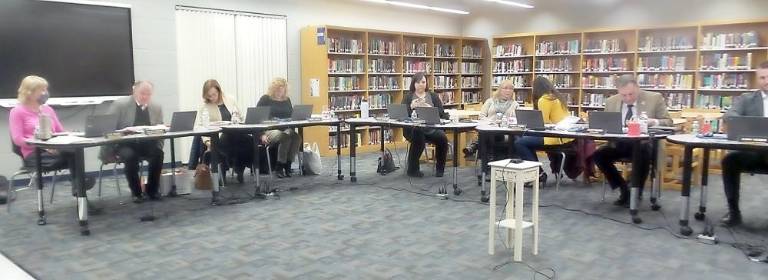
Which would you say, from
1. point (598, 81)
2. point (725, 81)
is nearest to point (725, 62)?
point (725, 81)

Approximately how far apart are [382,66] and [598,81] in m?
3.68

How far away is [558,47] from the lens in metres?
10.0

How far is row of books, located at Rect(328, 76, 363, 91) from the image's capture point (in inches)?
350

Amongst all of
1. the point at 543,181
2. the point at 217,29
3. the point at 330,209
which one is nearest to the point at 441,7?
the point at 217,29

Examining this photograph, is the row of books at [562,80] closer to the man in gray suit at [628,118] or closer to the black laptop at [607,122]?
the man in gray suit at [628,118]

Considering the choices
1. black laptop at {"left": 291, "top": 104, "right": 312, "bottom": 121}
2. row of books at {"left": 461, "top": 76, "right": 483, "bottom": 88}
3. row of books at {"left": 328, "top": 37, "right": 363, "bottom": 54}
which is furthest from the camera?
row of books at {"left": 461, "top": 76, "right": 483, "bottom": 88}

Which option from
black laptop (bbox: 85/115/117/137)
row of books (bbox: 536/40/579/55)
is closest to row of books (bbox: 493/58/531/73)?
row of books (bbox: 536/40/579/55)

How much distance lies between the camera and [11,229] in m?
4.39

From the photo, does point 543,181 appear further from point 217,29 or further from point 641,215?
point 217,29

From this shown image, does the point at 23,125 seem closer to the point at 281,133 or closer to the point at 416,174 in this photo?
the point at 281,133

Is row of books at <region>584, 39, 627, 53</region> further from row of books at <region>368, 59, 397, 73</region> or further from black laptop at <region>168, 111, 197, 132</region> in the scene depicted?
black laptop at <region>168, 111, 197, 132</region>

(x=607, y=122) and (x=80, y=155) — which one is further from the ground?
(x=607, y=122)

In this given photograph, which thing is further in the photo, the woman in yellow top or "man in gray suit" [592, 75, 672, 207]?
the woman in yellow top

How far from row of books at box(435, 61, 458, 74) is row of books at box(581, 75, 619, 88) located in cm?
236
